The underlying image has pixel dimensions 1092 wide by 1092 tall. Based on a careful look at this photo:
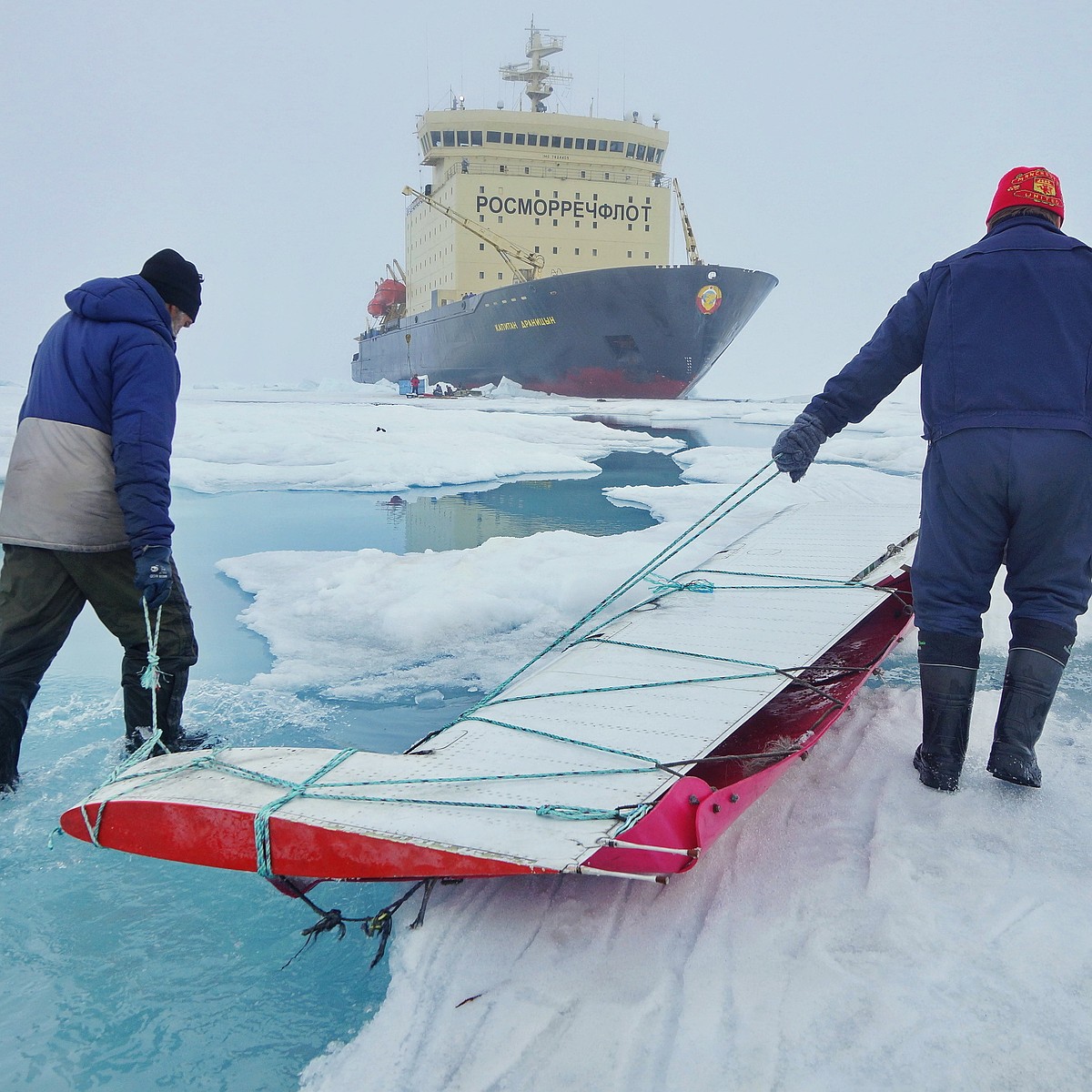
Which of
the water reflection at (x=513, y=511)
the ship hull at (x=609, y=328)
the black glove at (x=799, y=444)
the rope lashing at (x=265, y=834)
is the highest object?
the ship hull at (x=609, y=328)

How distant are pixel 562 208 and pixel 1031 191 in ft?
72.3

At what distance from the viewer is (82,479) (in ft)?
6.46

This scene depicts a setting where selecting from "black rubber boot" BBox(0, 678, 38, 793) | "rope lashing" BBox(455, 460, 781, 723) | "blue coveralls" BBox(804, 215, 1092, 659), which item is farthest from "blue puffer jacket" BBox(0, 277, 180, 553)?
"blue coveralls" BBox(804, 215, 1092, 659)

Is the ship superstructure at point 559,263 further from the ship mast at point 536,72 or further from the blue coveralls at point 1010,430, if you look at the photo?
the blue coveralls at point 1010,430

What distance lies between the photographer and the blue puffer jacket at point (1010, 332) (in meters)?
1.69

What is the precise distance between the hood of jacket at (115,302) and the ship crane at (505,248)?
20.1m

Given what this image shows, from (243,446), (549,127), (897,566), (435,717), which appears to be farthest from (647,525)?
(549,127)

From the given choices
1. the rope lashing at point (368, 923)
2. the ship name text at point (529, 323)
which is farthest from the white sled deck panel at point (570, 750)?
the ship name text at point (529, 323)

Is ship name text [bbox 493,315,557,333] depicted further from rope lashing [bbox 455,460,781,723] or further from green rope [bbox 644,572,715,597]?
green rope [bbox 644,572,715,597]

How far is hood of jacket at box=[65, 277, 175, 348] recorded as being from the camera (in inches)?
77.3

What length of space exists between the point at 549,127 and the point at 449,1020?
2328 cm

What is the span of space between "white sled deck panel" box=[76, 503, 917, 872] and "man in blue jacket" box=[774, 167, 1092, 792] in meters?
0.39

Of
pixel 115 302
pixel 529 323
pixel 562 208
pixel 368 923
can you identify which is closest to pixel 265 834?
pixel 368 923

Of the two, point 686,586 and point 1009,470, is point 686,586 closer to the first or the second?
point 686,586
